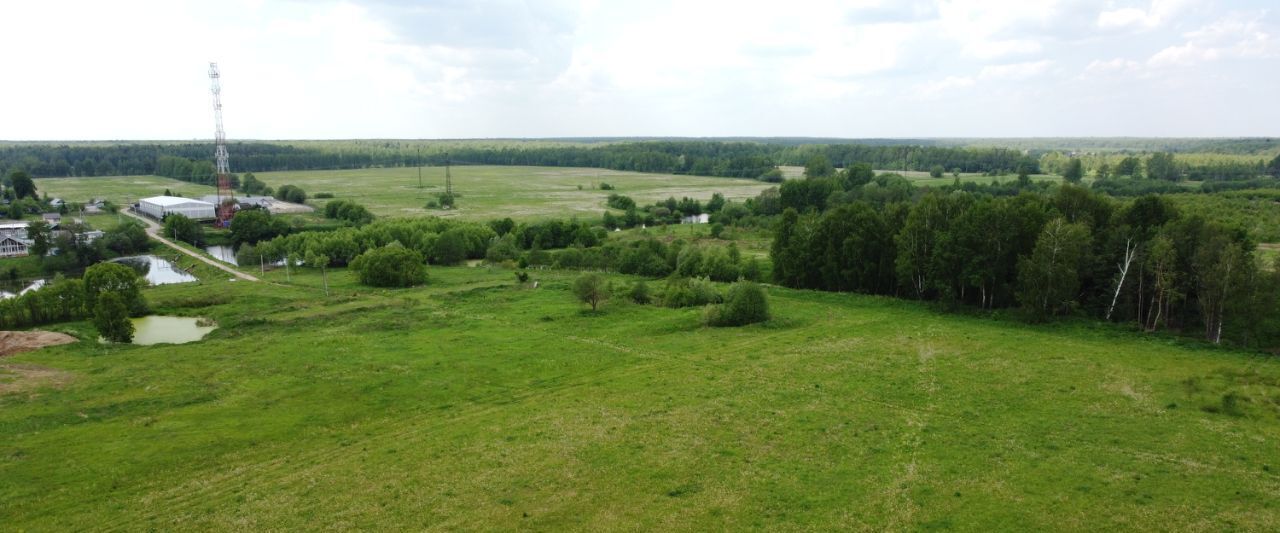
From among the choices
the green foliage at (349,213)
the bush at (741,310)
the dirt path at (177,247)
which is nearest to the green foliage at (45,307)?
the dirt path at (177,247)

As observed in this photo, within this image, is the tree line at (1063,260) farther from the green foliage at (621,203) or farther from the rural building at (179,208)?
the rural building at (179,208)

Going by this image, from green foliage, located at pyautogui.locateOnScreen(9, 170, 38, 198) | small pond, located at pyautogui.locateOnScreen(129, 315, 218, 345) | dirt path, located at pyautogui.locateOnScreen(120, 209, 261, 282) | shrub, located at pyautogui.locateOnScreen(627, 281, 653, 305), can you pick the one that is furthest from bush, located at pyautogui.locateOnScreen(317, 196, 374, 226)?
shrub, located at pyautogui.locateOnScreen(627, 281, 653, 305)

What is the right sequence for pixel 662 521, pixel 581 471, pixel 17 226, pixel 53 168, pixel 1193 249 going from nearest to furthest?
pixel 662 521 → pixel 581 471 → pixel 1193 249 → pixel 17 226 → pixel 53 168

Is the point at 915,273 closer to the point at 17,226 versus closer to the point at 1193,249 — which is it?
the point at 1193,249

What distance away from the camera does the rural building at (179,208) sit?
101m

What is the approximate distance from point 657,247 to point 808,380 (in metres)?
35.4

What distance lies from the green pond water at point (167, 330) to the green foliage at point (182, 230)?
4390cm

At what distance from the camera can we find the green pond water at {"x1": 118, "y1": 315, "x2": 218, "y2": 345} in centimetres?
4519

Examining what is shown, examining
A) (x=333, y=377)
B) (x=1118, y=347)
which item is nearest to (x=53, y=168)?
(x=333, y=377)

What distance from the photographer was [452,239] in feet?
245

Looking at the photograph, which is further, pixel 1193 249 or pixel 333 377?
pixel 1193 249

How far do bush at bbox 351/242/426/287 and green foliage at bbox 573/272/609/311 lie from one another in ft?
60.7

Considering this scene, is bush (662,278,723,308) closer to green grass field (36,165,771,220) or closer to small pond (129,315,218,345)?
small pond (129,315,218,345)

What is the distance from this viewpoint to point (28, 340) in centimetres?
4022
